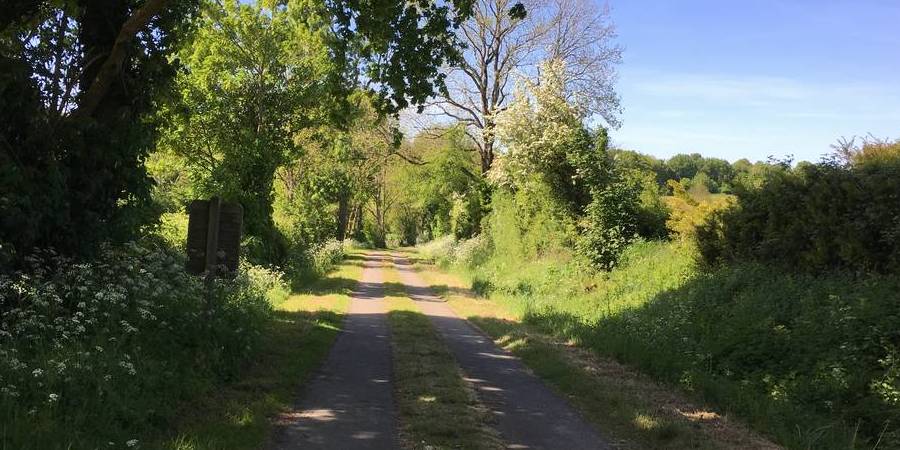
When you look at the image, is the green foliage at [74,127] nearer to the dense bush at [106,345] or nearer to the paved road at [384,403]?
the dense bush at [106,345]

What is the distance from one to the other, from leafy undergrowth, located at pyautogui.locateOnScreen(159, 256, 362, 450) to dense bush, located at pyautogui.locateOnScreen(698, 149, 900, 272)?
815 centimetres

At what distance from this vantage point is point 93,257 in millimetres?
8297

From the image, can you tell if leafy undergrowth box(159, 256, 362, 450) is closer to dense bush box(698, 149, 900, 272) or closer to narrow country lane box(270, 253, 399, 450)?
narrow country lane box(270, 253, 399, 450)

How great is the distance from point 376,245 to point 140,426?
7183 centimetres

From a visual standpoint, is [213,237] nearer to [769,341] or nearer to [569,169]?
[769,341]

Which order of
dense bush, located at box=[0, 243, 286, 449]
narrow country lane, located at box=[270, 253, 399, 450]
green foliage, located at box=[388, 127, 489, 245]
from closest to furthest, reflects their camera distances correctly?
dense bush, located at box=[0, 243, 286, 449] → narrow country lane, located at box=[270, 253, 399, 450] → green foliage, located at box=[388, 127, 489, 245]

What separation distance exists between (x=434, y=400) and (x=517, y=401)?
1.12 m

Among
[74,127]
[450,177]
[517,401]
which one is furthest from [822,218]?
[450,177]

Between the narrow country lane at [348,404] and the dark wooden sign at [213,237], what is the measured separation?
82.5 inches

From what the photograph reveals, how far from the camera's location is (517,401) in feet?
27.0

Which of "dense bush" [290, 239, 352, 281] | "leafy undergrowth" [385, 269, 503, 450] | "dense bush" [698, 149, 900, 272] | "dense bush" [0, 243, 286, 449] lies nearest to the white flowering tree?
"dense bush" [698, 149, 900, 272]

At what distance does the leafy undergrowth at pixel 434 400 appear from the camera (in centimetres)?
643

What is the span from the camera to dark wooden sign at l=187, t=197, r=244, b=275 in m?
8.69

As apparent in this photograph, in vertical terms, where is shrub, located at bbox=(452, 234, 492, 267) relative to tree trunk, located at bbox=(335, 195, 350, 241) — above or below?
below
